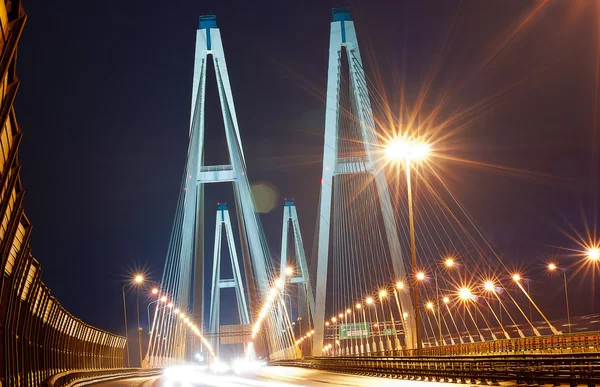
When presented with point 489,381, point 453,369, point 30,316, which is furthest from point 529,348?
point 30,316

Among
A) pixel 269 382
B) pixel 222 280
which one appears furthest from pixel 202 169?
pixel 222 280

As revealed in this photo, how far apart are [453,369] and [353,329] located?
48.5 meters

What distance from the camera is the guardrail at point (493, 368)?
714 inches

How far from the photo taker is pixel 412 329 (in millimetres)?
42125

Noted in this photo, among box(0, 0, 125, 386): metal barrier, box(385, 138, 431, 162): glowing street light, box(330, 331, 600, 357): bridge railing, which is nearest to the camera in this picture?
box(0, 0, 125, 386): metal barrier

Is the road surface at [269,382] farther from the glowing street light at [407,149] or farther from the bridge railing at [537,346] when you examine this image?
the bridge railing at [537,346]

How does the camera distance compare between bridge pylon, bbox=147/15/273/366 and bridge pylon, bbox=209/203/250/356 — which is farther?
bridge pylon, bbox=209/203/250/356

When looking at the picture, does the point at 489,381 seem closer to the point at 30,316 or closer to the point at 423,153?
the point at 423,153

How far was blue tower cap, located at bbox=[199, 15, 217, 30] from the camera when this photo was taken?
170 feet

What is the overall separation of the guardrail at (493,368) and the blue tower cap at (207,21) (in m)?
24.2

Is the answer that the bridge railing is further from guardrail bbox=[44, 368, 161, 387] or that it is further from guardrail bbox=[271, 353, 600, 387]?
guardrail bbox=[44, 368, 161, 387]

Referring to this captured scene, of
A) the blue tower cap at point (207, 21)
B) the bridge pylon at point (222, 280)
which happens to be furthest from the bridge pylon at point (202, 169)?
the bridge pylon at point (222, 280)

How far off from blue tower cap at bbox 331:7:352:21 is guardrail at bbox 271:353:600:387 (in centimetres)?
1915

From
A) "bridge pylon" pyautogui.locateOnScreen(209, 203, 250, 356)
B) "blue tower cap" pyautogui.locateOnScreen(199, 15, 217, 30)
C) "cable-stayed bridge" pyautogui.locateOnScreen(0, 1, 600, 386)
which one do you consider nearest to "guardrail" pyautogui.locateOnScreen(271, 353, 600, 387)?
"cable-stayed bridge" pyautogui.locateOnScreen(0, 1, 600, 386)
